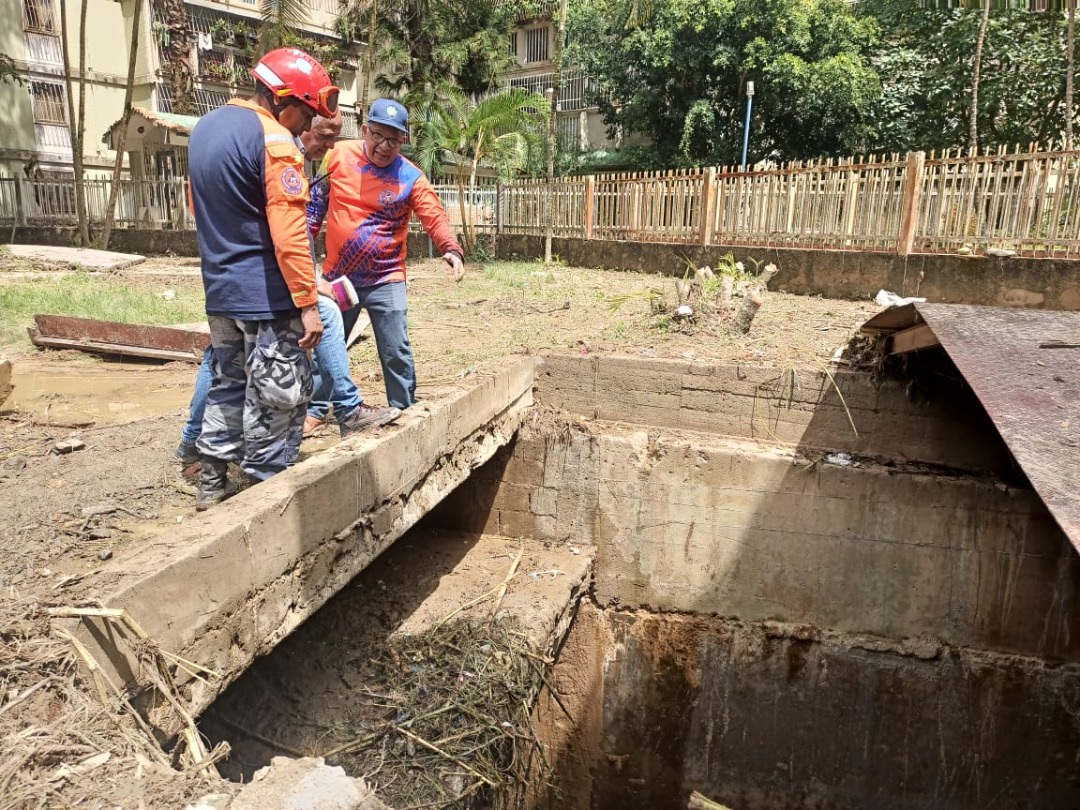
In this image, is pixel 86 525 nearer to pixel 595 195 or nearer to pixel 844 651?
pixel 844 651

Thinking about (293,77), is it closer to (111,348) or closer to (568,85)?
(111,348)

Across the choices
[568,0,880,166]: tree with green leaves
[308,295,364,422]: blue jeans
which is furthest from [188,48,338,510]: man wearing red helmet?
[568,0,880,166]: tree with green leaves

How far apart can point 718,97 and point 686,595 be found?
15622mm

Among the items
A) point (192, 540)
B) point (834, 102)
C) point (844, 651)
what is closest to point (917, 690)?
point (844, 651)

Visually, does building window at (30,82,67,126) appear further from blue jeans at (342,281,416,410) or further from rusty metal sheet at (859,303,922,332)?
rusty metal sheet at (859,303,922,332)

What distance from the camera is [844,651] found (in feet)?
17.3

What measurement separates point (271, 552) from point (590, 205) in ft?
35.8

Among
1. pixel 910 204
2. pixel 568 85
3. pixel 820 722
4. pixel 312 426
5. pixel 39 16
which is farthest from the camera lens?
pixel 568 85

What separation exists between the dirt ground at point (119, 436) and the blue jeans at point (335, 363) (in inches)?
11.9

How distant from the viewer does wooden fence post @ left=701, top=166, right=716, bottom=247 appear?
10.7 meters

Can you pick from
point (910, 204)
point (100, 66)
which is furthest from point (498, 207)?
point (100, 66)

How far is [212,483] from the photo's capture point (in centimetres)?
307

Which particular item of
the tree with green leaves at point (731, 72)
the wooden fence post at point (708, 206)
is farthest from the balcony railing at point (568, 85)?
the wooden fence post at point (708, 206)

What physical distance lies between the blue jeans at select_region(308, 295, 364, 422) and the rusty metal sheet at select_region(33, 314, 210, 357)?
2.35 meters
